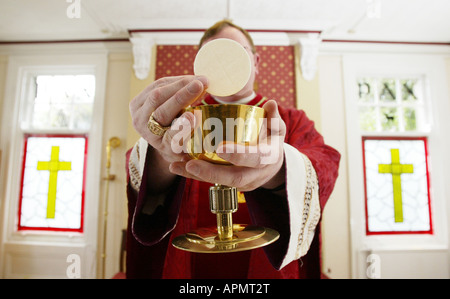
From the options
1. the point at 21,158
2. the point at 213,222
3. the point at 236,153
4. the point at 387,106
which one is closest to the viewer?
the point at 236,153

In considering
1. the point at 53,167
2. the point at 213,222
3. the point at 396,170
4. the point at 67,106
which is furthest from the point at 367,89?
the point at 67,106

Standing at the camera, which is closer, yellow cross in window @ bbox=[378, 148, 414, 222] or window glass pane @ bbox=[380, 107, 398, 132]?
yellow cross in window @ bbox=[378, 148, 414, 222]

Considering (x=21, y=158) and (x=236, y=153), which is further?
(x=21, y=158)

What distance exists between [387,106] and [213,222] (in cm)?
121

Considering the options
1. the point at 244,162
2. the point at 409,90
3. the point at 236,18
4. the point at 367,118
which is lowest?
the point at 244,162

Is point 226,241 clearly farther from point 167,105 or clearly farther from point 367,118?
point 367,118

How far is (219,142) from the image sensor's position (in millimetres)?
181

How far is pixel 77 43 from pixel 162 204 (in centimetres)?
135

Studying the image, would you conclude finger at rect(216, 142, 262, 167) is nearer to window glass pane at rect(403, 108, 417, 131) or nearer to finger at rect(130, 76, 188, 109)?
finger at rect(130, 76, 188, 109)

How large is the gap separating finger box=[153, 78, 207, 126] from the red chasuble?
116 millimetres

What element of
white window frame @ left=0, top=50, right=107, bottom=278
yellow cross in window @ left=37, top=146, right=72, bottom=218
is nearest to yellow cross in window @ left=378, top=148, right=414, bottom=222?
yellow cross in window @ left=37, top=146, right=72, bottom=218

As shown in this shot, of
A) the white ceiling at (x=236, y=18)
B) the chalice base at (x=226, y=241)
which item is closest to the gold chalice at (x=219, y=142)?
the chalice base at (x=226, y=241)

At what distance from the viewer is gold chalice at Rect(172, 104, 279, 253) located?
0.58ft

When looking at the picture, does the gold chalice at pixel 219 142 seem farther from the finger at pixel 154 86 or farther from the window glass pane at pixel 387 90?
the window glass pane at pixel 387 90
